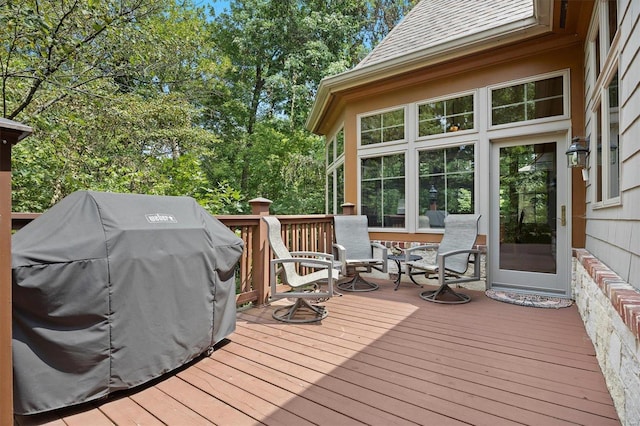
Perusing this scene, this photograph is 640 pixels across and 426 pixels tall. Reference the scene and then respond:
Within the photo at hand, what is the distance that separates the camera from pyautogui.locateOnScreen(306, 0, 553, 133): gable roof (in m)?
4.14

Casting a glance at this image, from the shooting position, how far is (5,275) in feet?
4.81

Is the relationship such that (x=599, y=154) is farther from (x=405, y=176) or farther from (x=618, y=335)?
(x=405, y=176)

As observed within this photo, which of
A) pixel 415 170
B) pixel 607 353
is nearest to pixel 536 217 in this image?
pixel 415 170

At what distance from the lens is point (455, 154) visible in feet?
16.3

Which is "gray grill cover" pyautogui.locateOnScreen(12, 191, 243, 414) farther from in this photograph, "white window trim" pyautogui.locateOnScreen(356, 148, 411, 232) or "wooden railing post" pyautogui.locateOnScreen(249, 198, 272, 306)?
"white window trim" pyautogui.locateOnScreen(356, 148, 411, 232)

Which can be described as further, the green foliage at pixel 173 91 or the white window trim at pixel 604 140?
the green foliage at pixel 173 91

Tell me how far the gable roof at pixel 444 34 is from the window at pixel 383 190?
1321 millimetres

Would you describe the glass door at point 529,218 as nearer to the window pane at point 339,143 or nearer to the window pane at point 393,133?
the window pane at point 393,133

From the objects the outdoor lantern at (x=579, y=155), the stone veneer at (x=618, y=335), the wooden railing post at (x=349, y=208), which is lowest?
the stone veneer at (x=618, y=335)

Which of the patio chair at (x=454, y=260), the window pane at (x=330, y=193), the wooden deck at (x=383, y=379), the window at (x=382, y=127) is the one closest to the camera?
the wooden deck at (x=383, y=379)

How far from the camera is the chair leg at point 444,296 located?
4184 millimetres

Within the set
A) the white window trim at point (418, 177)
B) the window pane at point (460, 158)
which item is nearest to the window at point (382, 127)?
the white window trim at point (418, 177)

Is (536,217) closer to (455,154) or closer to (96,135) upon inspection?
(455,154)

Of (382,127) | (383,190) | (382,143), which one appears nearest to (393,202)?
(383,190)
